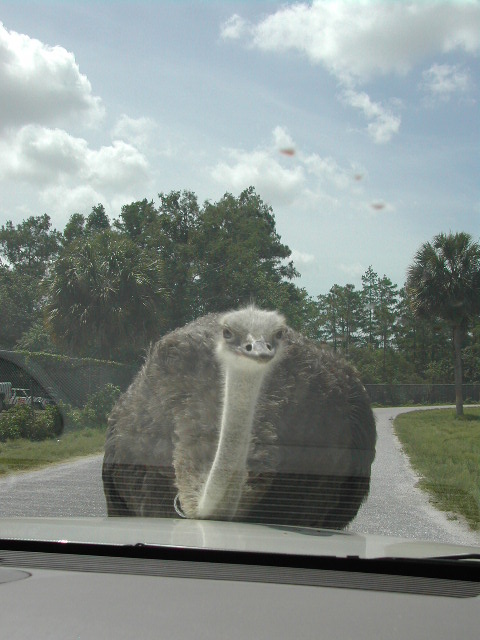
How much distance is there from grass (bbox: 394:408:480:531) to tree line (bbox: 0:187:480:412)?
22.3 inches

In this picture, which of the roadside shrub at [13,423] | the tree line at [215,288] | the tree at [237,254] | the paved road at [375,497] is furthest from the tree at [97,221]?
the roadside shrub at [13,423]

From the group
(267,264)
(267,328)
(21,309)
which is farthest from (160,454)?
(21,309)

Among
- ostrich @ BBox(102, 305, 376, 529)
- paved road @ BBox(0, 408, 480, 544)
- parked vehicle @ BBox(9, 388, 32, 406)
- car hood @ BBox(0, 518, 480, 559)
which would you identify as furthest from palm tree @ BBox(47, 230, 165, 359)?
car hood @ BBox(0, 518, 480, 559)

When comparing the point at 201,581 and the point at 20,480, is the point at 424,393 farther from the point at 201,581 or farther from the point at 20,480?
the point at 201,581

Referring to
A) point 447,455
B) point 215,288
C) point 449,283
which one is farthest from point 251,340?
point 447,455

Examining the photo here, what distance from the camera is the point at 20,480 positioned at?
734cm

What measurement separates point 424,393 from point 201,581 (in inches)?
238

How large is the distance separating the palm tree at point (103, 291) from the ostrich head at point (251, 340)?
213 centimetres

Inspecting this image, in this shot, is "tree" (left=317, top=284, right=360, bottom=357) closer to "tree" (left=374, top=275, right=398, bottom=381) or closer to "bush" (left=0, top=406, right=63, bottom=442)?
"tree" (left=374, top=275, right=398, bottom=381)

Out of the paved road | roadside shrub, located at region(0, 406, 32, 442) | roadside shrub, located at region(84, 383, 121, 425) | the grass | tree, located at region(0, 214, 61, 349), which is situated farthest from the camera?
roadside shrub, located at region(0, 406, 32, 442)

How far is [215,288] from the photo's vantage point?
6219 mm

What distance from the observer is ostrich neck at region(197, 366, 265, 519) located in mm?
4086

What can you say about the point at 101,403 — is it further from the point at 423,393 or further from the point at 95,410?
the point at 423,393

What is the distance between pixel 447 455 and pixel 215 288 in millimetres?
3222
